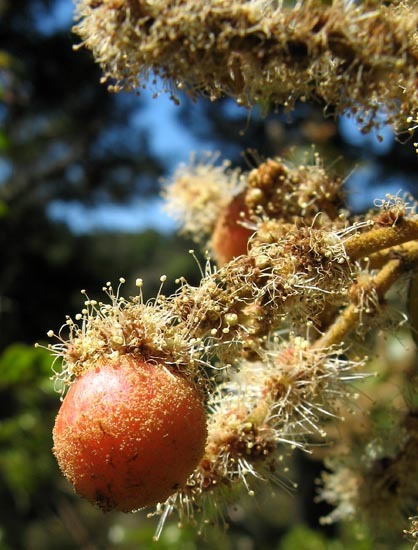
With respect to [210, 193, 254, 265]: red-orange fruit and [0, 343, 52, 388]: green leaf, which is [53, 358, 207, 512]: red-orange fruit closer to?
[210, 193, 254, 265]: red-orange fruit

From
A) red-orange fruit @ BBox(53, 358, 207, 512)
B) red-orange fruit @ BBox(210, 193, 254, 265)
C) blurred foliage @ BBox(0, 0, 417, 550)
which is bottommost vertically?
red-orange fruit @ BBox(53, 358, 207, 512)

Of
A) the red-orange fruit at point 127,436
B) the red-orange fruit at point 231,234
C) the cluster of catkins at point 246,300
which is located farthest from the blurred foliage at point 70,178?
the red-orange fruit at point 127,436

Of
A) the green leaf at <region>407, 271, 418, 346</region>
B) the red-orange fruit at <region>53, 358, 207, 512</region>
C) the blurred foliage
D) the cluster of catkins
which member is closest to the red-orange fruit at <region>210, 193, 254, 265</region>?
the cluster of catkins

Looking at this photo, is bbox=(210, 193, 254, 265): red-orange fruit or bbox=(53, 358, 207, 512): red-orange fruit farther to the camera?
bbox=(210, 193, 254, 265): red-orange fruit

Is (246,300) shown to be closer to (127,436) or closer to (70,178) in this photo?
(127,436)

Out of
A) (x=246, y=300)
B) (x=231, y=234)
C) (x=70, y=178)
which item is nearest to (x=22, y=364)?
(x=231, y=234)

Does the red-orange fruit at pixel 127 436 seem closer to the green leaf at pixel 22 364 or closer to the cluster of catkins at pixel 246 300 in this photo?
the cluster of catkins at pixel 246 300

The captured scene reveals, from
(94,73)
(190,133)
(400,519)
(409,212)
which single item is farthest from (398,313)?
(94,73)

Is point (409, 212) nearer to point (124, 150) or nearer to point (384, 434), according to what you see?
point (384, 434)
